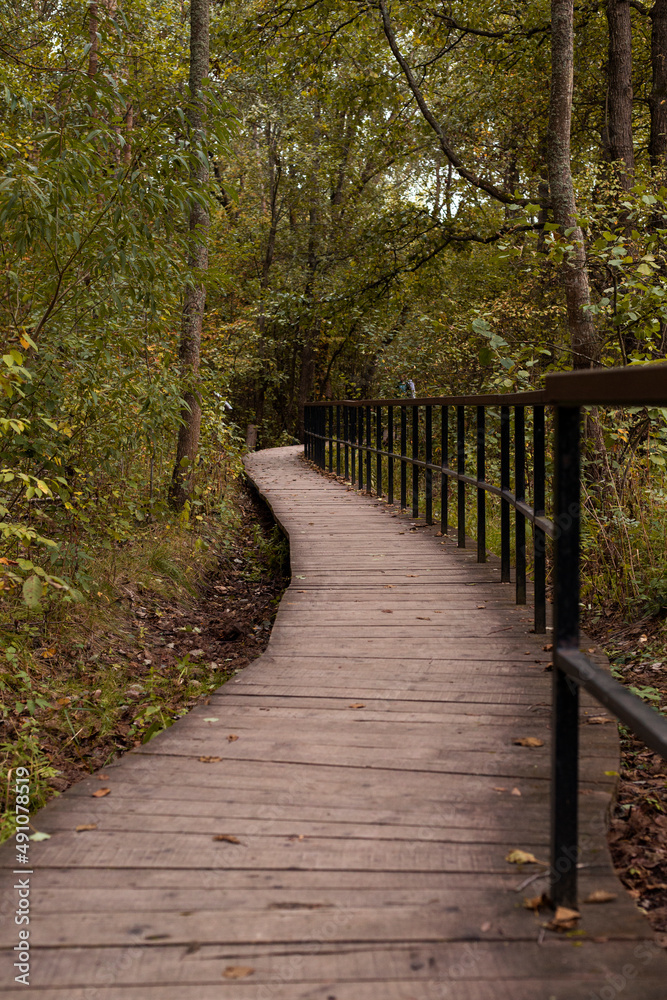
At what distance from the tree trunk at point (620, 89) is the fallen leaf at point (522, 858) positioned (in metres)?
8.94

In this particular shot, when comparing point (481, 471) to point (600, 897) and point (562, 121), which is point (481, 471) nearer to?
point (600, 897)

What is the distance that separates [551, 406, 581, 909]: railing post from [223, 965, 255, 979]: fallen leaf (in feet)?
2.33

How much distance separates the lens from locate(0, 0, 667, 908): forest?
4750 mm

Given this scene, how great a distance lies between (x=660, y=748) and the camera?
146 cm

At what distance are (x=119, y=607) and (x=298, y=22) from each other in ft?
31.7

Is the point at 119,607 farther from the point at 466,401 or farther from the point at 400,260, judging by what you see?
the point at 400,260

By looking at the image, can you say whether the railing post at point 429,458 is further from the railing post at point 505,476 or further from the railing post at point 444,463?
the railing post at point 505,476

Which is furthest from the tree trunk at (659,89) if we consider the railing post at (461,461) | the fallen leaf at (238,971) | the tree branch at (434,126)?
the fallen leaf at (238,971)

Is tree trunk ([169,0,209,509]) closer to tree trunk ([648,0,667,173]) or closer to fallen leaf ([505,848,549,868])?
tree trunk ([648,0,667,173])

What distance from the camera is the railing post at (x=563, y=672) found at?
6.11ft

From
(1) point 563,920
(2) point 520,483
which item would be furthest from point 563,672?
(2) point 520,483

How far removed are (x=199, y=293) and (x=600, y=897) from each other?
7.84 metres

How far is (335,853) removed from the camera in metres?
2.24

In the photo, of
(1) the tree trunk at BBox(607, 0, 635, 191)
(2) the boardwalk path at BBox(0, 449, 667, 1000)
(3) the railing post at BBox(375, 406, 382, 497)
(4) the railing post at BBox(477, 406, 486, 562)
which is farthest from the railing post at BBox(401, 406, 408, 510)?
(2) the boardwalk path at BBox(0, 449, 667, 1000)
